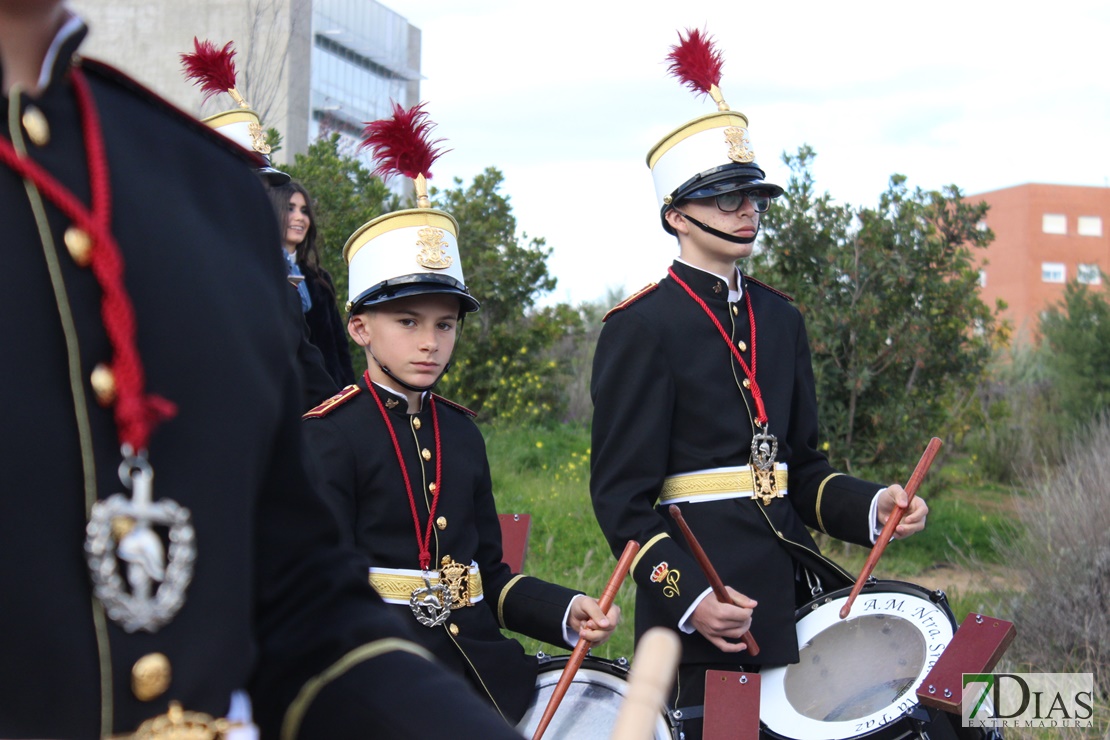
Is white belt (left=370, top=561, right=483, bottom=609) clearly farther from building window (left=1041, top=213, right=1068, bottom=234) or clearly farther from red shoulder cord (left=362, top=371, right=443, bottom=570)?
building window (left=1041, top=213, right=1068, bottom=234)

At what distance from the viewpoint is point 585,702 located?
3.37m

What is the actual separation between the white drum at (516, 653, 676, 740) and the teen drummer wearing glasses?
28 cm

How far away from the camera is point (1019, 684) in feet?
15.8

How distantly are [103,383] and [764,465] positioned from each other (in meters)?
2.88

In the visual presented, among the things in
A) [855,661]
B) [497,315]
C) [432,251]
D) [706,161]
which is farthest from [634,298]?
[497,315]

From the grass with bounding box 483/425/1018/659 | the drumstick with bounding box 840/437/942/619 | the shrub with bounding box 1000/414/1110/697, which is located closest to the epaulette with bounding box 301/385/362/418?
the drumstick with bounding box 840/437/942/619

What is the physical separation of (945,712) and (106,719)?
9.21ft

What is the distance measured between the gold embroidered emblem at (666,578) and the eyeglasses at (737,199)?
3.78 ft

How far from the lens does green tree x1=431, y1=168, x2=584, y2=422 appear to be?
10.8m

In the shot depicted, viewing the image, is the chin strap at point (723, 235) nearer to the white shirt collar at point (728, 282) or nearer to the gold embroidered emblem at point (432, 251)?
the white shirt collar at point (728, 282)

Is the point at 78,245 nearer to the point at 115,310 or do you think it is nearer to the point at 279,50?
the point at 115,310

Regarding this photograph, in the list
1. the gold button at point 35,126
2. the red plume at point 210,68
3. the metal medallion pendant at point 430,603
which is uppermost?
the red plume at point 210,68

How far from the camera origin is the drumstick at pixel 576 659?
3172 mm

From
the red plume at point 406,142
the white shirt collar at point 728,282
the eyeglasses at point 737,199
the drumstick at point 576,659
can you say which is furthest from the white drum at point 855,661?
the red plume at point 406,142
